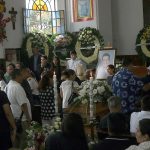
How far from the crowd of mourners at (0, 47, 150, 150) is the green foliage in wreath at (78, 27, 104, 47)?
4719 millimetres

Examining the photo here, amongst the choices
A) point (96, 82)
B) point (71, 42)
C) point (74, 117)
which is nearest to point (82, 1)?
point (71, 42)

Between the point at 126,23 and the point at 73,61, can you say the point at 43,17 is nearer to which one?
the point at 73,61

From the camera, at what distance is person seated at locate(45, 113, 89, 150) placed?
3855 millimetres

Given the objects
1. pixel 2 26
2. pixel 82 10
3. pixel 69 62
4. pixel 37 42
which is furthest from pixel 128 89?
pixel 82 10

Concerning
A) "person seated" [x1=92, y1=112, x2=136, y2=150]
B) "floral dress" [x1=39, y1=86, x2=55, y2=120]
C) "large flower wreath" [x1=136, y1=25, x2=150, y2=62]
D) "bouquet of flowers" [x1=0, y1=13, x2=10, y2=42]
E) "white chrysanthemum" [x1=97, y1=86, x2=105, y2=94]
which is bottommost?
"floral dress" [x1=39, y1=86, x2=55, y2=120]

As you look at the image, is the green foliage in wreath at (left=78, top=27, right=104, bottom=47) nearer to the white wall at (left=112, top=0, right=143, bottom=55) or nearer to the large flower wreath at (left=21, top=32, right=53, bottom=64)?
the large flower wreath at (left=21, top=32, right=53, bottom=64)

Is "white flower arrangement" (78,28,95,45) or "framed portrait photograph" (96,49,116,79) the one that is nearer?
"framed portrait photograph" (96,49,116,79)

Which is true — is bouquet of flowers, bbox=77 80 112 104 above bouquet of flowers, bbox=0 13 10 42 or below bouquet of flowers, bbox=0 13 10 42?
below

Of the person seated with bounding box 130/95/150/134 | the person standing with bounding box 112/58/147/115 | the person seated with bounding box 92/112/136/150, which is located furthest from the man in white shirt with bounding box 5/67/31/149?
the person seated with bounding box 92/112/136/150

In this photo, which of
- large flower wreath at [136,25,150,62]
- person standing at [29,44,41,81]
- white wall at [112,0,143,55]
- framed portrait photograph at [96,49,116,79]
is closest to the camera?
framed portrait photograph at [96,49,116,79]

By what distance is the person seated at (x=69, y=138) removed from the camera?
386 centimetres

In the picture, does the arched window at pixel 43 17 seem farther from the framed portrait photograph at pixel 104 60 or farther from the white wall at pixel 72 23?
the framed portrait photograph at pixel 104 60

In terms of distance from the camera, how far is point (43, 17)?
15906mm

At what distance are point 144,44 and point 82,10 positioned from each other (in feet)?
10.6
